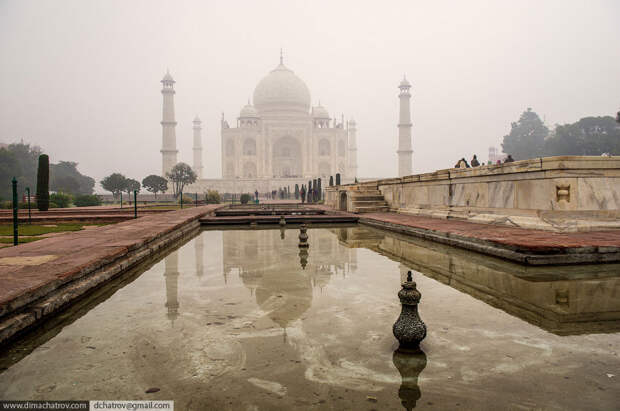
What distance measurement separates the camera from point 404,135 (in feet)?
149

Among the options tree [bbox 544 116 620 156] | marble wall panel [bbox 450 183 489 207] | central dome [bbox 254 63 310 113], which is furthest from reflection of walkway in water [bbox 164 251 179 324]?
central dome [bbox 254 63 310 113]

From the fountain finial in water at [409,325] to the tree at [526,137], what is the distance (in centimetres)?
4929

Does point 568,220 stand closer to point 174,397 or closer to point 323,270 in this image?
point 323,270

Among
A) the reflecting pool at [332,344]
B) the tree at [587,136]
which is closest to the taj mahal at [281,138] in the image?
the tree at [587,136]

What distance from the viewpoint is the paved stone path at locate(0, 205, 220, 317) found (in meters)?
2.42

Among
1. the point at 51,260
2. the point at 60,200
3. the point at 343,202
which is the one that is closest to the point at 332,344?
the point at 51,260

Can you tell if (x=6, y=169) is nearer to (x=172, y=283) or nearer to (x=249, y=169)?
(x=249, y=169)

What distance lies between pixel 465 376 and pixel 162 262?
11.9 ft

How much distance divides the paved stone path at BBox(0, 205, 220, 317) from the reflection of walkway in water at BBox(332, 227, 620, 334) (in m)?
2.76

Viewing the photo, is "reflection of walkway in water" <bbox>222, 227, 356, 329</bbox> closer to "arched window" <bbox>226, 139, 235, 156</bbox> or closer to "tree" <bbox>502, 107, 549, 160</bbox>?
"arched window" <bbox>226, 139, 235, 156</bbox>

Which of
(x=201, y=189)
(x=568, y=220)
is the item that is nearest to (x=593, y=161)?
(x=568, y=220)

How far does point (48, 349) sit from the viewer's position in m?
2.06

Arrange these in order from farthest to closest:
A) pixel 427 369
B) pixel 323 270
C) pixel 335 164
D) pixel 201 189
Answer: pixel 335 164 < pixel 201 189 < pixel 323 270 < pixel 427 369

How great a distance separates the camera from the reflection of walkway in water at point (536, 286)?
2.46 metres
